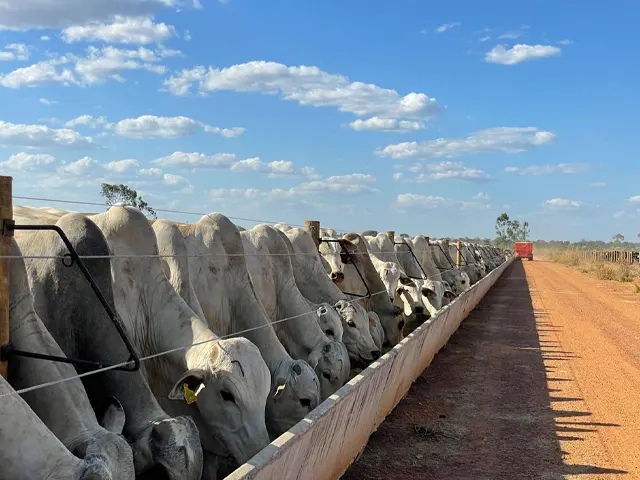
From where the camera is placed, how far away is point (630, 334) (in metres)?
16.0

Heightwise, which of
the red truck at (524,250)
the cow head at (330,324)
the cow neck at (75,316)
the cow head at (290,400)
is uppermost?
the red truck at (524,250)

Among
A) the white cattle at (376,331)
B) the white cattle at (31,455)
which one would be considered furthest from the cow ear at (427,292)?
the white cattle at (31,455)

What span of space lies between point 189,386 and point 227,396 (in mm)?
296

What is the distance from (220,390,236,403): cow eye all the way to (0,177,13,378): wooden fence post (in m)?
1.59

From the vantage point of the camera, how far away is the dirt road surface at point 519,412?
679 cm

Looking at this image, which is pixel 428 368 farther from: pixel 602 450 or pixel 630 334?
pixel 630 334

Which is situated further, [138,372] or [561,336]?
[561,336]

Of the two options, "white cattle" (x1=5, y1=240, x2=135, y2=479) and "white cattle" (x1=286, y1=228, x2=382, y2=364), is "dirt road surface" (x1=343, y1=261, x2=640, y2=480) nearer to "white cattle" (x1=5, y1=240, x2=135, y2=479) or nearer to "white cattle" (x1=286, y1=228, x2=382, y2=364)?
"white cattle" (x1=286, y1=228, x2=382, y2=364)

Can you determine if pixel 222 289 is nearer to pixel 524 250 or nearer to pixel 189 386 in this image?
pixel 189 386

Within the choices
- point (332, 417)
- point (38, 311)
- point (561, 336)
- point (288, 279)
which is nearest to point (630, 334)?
point (561, 336)

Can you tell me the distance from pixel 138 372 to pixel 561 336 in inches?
479

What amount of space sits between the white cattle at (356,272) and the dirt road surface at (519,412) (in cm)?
129

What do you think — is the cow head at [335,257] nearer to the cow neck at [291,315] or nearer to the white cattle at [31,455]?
the cow neck at [291,315]

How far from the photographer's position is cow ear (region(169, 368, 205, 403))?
4.96 m
